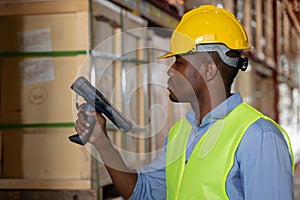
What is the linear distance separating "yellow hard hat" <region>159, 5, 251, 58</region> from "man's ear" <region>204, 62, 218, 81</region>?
89mm

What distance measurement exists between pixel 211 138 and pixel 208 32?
1.40 feet

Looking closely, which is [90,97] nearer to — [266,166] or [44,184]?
[266,166]

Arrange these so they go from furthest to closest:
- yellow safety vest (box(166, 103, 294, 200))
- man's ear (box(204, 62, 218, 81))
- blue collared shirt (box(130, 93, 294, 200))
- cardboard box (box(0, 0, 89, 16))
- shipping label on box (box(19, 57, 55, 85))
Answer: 1. shipping label on box (box(19, 57, 55, 85))
2. cardboard box (box(0, 0, 89, 16))
3. man's ear (box(204, 62, 218, 81))
4. yellow safety vest (box(166, 103, 294, 200))
5. blue collared shirt (box(130, 93, 294, 200))

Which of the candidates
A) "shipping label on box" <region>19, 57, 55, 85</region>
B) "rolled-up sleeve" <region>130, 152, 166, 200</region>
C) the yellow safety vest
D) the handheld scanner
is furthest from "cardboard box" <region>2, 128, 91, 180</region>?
the handheld scanner

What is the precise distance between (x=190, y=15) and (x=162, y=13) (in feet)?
12.5

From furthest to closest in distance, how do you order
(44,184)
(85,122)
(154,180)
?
(44,184)
(154,180)
(85,122)

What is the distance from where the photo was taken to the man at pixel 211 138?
7.59ft

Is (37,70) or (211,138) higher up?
(37,70)

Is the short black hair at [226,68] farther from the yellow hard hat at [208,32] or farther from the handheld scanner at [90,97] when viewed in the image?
the handheld scanner at [90,97]

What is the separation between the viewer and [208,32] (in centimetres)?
259

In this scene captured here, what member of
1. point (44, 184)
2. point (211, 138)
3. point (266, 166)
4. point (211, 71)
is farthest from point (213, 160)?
point (44, 184)

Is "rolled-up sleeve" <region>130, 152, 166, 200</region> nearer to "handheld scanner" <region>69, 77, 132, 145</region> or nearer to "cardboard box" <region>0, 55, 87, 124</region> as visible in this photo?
"handheld scanner" <region>69, 77, 132, 145</region>

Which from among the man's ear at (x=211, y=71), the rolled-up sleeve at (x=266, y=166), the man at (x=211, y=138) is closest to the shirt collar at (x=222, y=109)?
the man at (x=211, y=138)

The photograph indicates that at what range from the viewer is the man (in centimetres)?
231
